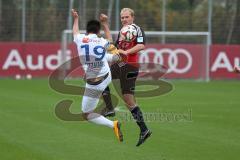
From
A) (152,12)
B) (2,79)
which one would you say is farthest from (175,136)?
(152,12)

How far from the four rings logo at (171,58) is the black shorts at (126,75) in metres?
18.6

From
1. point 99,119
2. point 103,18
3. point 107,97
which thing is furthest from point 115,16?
point 99,119

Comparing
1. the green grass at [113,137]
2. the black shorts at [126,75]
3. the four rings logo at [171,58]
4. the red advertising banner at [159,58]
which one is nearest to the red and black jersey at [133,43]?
the black shorts at [126,75]

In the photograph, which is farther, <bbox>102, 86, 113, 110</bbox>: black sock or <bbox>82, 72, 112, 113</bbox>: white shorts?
<bbox>102, 86, 113, 110</bbox>: black sock

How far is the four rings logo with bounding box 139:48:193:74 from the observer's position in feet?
102

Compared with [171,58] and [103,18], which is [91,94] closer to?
[103,18]

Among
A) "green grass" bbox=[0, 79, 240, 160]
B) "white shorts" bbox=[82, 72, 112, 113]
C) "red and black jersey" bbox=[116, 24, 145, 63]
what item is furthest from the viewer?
"red and black jersey" bbox=[116, 24, 145, 63]

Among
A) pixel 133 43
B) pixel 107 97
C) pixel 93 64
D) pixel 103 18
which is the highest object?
pixel 103 18

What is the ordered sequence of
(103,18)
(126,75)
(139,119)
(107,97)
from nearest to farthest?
(103,18)
(139,119)
(126,75)
(107,97)

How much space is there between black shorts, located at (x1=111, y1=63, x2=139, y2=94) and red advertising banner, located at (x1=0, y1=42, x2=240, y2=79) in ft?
59.2

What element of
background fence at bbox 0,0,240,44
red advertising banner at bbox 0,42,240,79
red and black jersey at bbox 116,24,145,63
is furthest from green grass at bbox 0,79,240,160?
background fence at bbox 0,0,240,44

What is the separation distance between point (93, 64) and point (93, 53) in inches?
10.7

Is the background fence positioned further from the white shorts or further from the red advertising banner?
the white shorts

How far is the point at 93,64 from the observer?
37.1 ft
